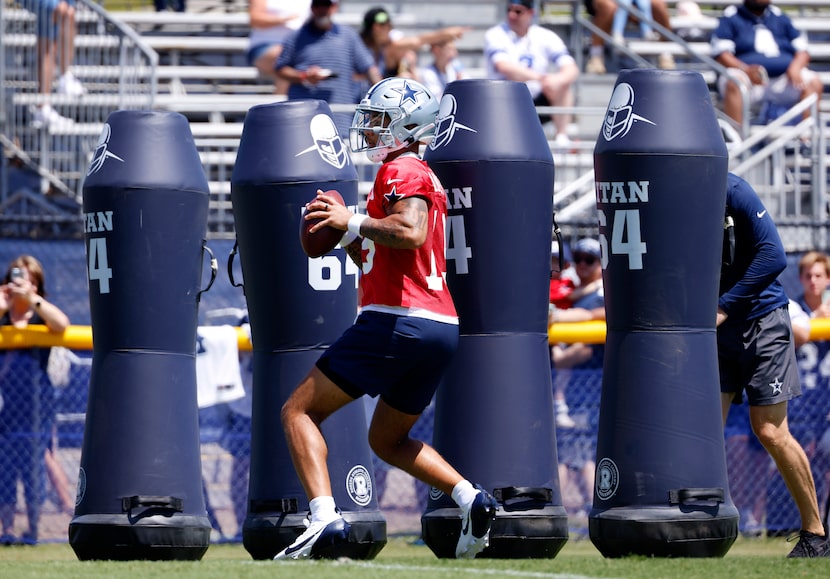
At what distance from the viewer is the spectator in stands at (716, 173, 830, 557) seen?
719cm

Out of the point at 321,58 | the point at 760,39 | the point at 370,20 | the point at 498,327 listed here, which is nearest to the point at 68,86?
the point at 321,58

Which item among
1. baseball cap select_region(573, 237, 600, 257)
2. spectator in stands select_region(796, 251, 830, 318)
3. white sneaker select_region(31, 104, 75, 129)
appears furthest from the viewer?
white sneaker select_region(31, 104, 75, 129)

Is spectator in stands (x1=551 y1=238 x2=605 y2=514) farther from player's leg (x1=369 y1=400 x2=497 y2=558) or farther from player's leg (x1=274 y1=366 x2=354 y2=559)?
player's leg (x1=274 y1=366 x2=354 y2=559)

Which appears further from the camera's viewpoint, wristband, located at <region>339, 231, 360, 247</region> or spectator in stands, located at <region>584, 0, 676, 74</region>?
spectator in stands, located at <region>584, 0, 676, 74</region>

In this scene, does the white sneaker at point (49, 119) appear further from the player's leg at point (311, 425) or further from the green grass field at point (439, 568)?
the player's leg at point (311, 425)

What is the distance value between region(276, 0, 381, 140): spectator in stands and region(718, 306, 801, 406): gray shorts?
17.6ft

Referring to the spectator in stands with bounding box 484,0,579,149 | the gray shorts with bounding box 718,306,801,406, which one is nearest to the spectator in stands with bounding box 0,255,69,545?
the gray shorts with bounding box 718,306,801,406

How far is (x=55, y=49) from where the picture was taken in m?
13.1

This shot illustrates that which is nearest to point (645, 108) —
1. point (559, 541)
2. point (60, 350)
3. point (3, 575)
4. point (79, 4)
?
point (559, 541)

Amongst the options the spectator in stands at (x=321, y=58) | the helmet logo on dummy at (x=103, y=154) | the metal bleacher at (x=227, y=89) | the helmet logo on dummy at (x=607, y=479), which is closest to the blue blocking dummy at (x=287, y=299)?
the helmet logo on dummy at (x=103, y=154)

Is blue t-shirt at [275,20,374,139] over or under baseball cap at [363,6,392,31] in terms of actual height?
under

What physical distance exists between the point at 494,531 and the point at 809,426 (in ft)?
10.5

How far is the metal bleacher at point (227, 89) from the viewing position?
1173cm

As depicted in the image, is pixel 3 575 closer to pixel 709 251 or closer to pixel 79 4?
pixel 709 251
